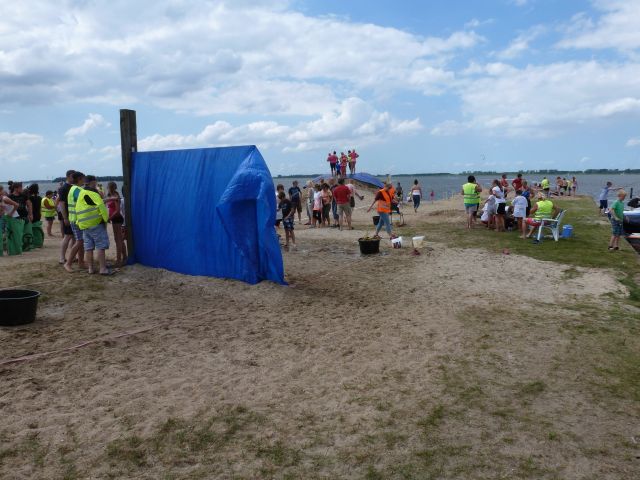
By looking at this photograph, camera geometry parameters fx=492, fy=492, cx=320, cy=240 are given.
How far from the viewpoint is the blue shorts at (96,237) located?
26.9 ft

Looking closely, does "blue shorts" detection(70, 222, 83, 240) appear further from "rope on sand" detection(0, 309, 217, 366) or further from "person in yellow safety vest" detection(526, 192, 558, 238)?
"person in yellow safety vest" detection(526, 192, 558, 238)

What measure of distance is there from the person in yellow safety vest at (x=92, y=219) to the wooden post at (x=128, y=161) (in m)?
1.37

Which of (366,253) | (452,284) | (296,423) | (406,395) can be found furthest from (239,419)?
(366,253)

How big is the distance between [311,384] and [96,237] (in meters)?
5.33

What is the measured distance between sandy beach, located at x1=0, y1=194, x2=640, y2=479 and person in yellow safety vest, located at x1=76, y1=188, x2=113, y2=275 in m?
0.63

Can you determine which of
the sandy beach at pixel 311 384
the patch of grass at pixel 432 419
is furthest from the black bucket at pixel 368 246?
the patch of grass at pixel 432 419

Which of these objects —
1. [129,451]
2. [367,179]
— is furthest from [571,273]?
[367,179]

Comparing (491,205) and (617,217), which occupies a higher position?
(491,205)

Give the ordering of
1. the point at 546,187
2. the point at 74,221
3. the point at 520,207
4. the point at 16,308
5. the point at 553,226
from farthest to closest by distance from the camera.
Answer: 1. the point at 546,187
2. the point at 520,207
3. the point at 553,226
4. the point at 74,221
5. the point at 16,308

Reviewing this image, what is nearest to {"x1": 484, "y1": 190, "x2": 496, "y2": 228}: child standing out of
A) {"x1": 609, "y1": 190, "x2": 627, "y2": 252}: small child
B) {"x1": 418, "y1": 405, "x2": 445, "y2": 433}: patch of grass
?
{"x1": 609, "y1": 190, "x2": 627, "y2": 252}: small child

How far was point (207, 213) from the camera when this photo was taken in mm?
8633

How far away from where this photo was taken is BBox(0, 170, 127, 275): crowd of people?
8062 mm

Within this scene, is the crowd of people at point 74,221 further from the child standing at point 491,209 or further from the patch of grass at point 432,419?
the child standing at point 491,209

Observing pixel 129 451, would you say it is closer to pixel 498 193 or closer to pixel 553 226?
pixel 553 226
